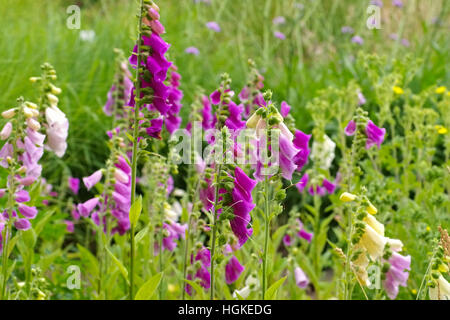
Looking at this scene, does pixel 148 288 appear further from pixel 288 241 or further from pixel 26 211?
pixel 288 241

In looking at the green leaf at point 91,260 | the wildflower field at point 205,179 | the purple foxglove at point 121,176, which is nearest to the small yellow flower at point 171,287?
the wildflower field at point 205,179

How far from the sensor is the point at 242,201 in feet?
5.15

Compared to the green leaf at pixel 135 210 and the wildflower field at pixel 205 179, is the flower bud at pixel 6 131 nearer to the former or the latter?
the wildflower field at pixel 205 179

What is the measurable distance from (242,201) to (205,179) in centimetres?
73

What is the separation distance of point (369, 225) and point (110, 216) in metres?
1.05

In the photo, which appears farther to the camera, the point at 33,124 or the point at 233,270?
the point at 233,270

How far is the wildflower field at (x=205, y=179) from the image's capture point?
1.66 metres

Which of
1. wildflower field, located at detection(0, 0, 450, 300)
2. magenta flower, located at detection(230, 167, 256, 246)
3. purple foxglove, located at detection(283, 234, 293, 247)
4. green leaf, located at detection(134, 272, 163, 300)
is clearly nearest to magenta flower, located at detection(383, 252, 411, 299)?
wildflower field, located at detection(0, 0, 450, 300)

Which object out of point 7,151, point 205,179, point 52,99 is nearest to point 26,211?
point 7,151

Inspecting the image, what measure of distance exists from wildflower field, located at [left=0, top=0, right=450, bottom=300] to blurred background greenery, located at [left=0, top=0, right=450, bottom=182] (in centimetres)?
2

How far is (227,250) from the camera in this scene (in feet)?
7.47

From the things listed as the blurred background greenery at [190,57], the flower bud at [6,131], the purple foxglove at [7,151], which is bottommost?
the purple foxglove at [7,151]
